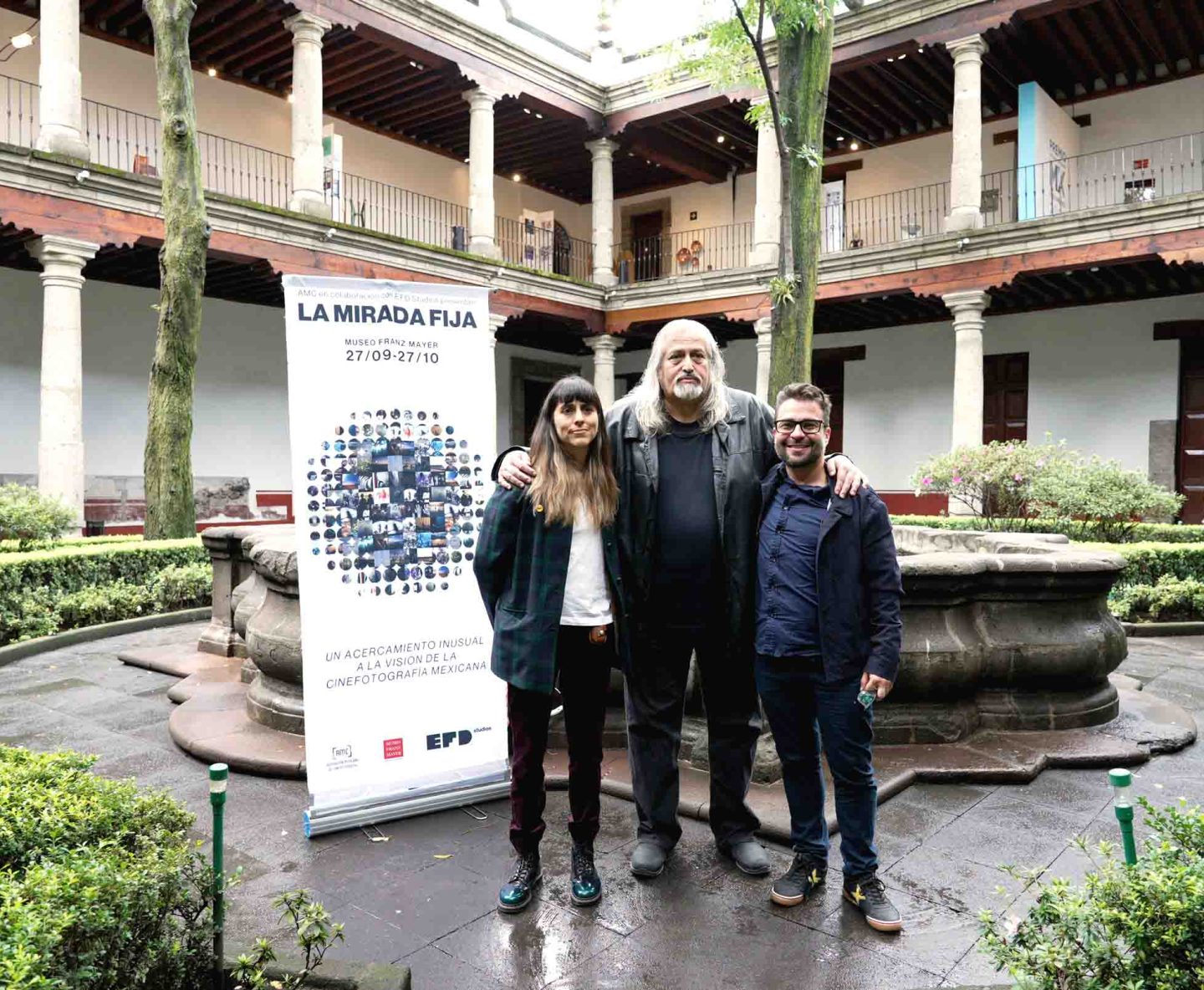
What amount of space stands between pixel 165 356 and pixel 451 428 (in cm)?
676

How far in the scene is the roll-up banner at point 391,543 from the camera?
10.3ft

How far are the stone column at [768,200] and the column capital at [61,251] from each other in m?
10.6

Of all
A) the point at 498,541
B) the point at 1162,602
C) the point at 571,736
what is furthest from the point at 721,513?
the point at 1162,602

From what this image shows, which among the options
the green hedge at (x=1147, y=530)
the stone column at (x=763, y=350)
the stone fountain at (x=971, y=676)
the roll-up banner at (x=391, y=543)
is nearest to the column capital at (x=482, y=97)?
the stone column at (x=763, y=350)

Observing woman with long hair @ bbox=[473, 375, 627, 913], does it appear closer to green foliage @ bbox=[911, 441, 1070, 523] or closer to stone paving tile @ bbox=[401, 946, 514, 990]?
stone paving tile @ bbox=[401, 946, 514, 990]

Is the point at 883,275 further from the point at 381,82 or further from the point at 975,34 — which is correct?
the point at 381,82

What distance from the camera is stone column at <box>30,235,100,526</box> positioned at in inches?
442

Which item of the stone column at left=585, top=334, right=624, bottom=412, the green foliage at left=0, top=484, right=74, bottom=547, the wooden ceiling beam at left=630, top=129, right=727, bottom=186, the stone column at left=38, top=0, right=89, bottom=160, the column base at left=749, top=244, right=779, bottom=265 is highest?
the wooden ceiling beam at left=630, top=129, right=727, bottom=186

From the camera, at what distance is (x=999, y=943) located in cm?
182

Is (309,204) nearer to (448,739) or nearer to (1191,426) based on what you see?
(448,739)

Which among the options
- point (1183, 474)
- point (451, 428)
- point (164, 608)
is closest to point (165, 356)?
point (164, 608)

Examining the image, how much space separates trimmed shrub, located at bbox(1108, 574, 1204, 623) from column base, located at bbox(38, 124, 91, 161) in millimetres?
12777

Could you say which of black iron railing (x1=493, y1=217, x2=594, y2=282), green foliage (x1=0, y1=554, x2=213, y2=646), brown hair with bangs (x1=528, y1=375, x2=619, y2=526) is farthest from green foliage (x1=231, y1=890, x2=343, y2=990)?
black iron railing (x1=493, y1=217, x2=594, y2=282)

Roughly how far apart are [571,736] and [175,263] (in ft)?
26.3
